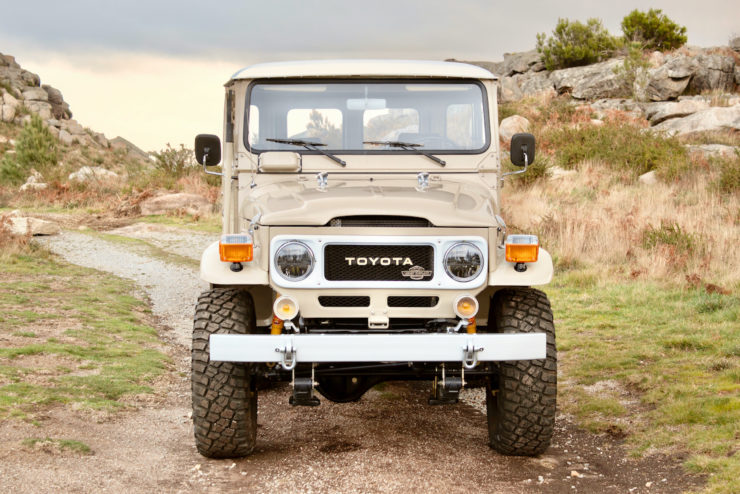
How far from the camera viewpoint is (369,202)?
4.61 meters

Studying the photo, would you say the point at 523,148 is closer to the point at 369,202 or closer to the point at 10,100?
the point at 369,202

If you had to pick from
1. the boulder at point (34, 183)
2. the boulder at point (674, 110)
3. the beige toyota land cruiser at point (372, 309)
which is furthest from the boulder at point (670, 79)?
the beige toyota land cruiser at point (372, 309)

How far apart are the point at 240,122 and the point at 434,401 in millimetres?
2395

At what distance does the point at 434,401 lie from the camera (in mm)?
4777

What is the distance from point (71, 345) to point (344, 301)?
444 cm

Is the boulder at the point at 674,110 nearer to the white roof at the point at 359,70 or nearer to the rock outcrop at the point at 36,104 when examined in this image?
the white roof at the point at 359,70

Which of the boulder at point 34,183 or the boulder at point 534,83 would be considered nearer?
the boulder at point 34,183

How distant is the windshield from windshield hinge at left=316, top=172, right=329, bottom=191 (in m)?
0.31

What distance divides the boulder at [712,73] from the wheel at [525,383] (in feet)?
97.7

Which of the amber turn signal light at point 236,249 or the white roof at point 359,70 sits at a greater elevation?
the white roof at point 359,70

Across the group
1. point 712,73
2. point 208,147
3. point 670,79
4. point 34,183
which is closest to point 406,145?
point 208,147

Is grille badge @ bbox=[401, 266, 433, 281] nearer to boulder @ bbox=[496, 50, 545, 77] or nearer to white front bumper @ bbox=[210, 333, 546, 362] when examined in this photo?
white front bumper @ bbox=[210, 333, 546, 362]

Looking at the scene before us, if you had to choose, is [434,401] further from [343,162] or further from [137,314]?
[137,314]

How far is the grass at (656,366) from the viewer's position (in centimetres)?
520
